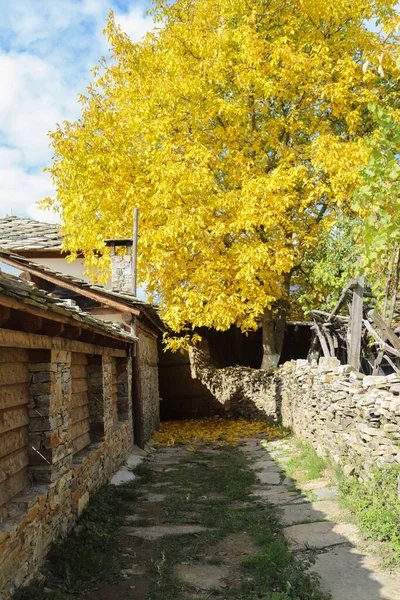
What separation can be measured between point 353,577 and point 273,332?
11.8m

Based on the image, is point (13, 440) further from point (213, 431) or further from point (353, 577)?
point (213, 431)

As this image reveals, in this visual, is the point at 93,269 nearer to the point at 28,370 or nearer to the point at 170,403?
the point at 170,403

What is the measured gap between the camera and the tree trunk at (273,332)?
15857 mm

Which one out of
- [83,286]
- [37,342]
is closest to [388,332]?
[37,342]

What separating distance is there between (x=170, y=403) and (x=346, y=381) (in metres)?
12.4

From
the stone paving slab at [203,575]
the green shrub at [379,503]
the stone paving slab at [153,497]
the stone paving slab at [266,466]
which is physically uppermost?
the green shrub at [379,503]

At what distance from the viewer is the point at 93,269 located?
15.6m

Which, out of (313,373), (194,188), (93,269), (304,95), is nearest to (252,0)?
(304,95)

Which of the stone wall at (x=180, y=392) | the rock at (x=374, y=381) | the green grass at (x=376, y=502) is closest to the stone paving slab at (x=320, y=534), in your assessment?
the green grass at (x=376, y=502)

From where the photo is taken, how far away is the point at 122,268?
13523mm

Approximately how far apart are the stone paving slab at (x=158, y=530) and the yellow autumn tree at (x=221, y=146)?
244 inches

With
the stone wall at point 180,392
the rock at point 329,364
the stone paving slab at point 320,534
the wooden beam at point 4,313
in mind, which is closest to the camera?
the wooden beam at point 4,313

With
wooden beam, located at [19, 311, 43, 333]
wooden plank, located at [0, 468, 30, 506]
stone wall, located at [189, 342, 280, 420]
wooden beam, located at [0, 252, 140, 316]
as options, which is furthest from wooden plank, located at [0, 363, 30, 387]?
stone wall, located at [189, 342, 280, 420]

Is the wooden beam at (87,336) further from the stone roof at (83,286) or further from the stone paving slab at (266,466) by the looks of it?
the stone paving slab at (266,466)
